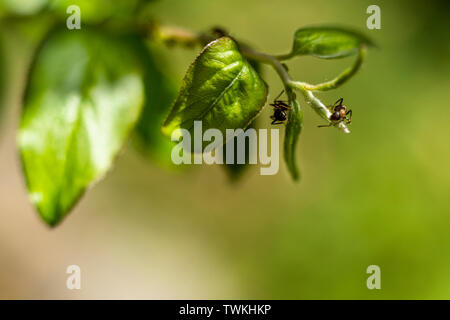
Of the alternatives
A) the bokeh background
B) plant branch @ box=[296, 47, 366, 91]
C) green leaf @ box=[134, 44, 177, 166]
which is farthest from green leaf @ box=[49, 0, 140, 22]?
the bokeh background

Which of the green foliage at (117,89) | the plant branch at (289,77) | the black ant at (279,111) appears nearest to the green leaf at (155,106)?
the green foliage at (117,89)

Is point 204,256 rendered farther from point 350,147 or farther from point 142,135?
point 142,135

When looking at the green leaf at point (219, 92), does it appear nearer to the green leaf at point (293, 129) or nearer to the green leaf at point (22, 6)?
the green leaf at point (293, 129)

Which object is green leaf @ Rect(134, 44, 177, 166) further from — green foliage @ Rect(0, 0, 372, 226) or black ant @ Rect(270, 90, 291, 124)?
black ant @ Rect(270, 90, 291, 124)

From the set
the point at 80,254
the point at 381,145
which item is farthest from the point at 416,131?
the point at 80,254

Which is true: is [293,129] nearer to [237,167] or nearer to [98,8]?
[237,167]
